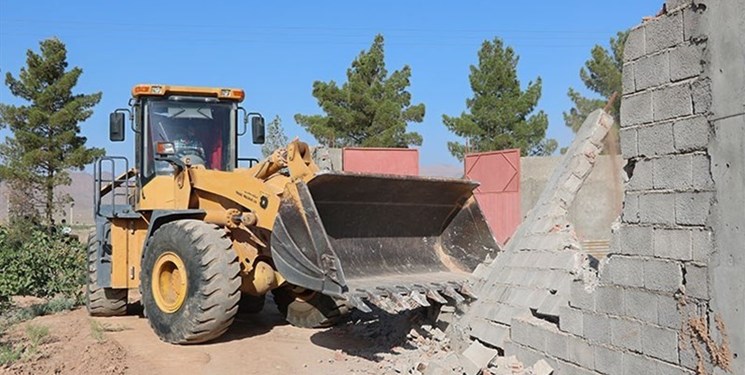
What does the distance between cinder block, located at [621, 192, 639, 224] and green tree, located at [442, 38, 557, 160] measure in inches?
890

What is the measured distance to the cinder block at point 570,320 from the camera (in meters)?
5.54

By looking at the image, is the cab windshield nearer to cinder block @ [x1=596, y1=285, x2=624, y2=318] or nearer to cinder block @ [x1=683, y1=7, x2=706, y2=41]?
cinder block @ [x1=596, y1=285, x2=624, y2=318]

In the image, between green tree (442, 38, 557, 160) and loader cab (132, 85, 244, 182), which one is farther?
green tree (442, 38, 557, 160)

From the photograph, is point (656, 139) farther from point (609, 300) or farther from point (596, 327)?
point (596, 327)

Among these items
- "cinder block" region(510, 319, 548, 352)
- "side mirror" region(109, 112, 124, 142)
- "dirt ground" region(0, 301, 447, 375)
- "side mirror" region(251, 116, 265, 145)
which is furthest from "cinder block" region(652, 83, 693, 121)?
"side mirror" region(109, 112, 124, 142)

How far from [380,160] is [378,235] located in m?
10.4

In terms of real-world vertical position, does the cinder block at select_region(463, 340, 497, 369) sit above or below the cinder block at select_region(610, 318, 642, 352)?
below

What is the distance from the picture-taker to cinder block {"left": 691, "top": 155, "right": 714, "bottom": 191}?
14.6 feet

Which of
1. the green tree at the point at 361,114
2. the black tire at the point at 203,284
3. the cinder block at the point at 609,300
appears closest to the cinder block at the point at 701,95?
the cinder block at the point at 609,300

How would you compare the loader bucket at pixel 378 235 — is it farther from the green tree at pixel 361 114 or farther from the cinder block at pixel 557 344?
the green tree at pixel 361 114

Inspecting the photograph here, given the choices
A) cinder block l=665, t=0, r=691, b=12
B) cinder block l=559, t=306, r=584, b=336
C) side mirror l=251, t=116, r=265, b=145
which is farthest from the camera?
side mirror l=251, t=116, r=265, b=145

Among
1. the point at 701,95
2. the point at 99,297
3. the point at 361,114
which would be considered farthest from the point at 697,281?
the point at 361,114

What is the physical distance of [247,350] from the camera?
7.60 meters

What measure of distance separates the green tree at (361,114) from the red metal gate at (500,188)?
819 cm
